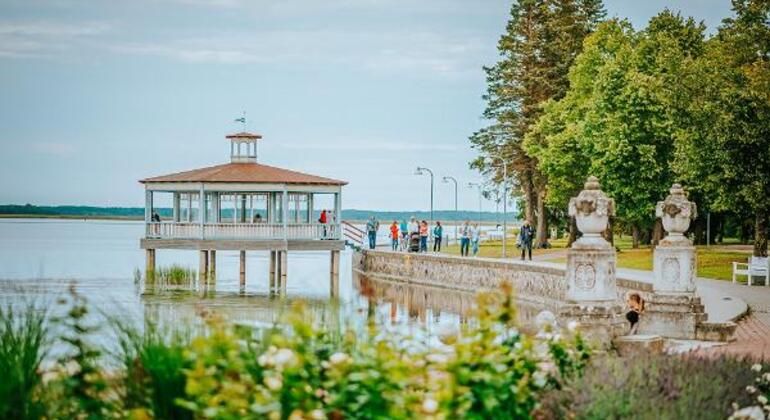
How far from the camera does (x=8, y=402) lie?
884 cm

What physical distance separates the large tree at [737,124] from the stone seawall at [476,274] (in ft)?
21.7

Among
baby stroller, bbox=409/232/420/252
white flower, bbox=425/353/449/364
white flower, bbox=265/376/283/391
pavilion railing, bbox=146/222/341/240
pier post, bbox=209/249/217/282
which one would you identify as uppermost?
white flower, bbox=425/353/449/364

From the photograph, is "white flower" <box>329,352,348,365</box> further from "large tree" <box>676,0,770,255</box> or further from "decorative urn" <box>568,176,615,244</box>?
"large tree" <box>676,0,770,255</box>

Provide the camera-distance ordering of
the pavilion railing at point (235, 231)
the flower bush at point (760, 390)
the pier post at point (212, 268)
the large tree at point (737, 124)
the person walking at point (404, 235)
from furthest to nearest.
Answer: the person walking at point (404, 235)
the pier post at point (212, 268)
the pavilion railing at point (235, 231)
the large tree at point (737, 124)
the flower bush at point (760, 390)

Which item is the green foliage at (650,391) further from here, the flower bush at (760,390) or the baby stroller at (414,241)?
the baby stroller at (414,241)

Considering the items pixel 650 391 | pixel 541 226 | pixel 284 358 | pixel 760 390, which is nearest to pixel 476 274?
pixel 541 226

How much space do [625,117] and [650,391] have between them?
54.7m

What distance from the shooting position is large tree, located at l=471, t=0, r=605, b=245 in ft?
269

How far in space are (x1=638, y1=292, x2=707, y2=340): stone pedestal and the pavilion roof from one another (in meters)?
41.2

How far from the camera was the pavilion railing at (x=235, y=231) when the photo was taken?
205 ft

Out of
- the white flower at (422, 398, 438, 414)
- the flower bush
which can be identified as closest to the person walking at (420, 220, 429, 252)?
the flower bush

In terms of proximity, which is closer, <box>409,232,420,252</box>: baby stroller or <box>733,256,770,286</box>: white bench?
<box>733,256,770,286</box>: white bench

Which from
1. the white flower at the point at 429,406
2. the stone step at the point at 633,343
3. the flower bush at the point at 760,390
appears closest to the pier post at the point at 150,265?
the stone step at the point at 633,343

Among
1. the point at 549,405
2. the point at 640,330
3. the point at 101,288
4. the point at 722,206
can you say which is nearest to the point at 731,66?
the point at 722,206
